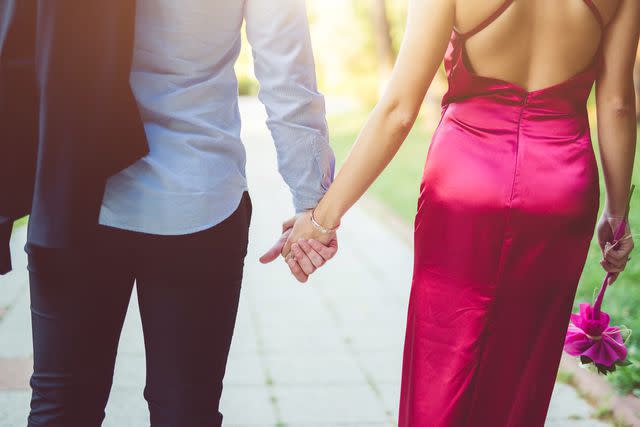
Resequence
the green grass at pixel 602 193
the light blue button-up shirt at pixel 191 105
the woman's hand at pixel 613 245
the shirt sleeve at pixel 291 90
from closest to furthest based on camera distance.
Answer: the light blue button-up shirt at pixel 191 105, the shirt sleeve at pixel 291 90, the woman's hand at pixel 613 245, the green grass at pixel 602 193

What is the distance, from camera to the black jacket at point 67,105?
5.49ft

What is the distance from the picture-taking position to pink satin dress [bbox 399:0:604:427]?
7.09 ft

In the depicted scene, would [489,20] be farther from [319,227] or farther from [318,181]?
[319,227]

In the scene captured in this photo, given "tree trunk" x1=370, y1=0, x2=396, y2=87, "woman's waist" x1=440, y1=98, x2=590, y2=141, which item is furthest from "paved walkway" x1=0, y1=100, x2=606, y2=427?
"tree trunk" x1=370, y1=0, x2=396, y2=87

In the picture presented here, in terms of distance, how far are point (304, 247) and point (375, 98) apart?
1988 cm

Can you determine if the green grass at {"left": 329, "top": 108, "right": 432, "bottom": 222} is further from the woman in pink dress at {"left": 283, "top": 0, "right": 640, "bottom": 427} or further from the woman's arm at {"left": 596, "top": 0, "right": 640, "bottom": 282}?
the woman in pink dress at {"left": 283, "top": 0, "right": 640, "bottom": 427}

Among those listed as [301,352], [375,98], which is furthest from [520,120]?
[375,98]

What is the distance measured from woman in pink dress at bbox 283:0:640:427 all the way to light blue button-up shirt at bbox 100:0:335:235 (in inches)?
16.1

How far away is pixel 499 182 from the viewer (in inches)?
85.3

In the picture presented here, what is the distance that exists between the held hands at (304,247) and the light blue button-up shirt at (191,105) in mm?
426

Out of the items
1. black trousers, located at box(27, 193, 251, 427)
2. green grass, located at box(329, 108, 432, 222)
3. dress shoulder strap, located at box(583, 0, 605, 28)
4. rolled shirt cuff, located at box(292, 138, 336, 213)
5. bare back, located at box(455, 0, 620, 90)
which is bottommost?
green grass, located at box(329, 108, 432, 222)

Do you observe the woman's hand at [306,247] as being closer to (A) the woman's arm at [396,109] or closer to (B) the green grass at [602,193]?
(A) the woman's arm at [396,109]

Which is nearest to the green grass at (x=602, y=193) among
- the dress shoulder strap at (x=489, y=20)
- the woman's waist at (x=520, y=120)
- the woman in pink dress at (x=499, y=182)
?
the woman in pink dress at (x=499, y=182)

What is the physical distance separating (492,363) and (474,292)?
9.3 inches
